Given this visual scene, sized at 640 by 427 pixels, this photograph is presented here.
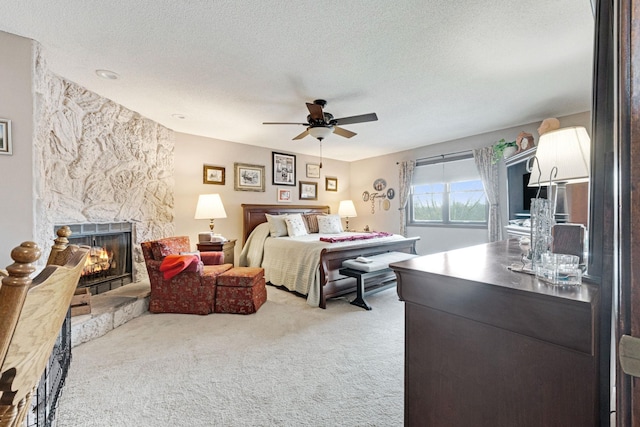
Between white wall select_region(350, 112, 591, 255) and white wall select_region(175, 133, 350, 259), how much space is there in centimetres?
138

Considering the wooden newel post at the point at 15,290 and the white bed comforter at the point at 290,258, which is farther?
the white bed comforter at the point at 290,258

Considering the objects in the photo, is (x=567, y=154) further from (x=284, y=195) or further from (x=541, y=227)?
(x=284, y=195)

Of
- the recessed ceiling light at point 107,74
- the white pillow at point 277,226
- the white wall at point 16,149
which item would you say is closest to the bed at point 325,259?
the white pillow at point 277,226

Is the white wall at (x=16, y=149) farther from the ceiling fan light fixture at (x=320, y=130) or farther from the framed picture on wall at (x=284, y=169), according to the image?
the framed picture on wall at (x=284, y=169)

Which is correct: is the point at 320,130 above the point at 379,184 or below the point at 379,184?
above

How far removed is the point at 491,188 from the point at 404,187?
1585 mm

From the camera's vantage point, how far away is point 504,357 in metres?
0.86

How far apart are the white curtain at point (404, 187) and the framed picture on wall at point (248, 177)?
2.86 m

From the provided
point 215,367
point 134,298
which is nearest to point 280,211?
point 134,298

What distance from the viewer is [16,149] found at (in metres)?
1.98

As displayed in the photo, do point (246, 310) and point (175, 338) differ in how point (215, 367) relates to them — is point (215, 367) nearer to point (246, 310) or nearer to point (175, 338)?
point (175, 338)

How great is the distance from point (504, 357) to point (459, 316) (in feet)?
0.54

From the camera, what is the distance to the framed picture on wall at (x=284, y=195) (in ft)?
18.0

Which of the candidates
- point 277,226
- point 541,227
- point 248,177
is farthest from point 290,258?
point 541,227
